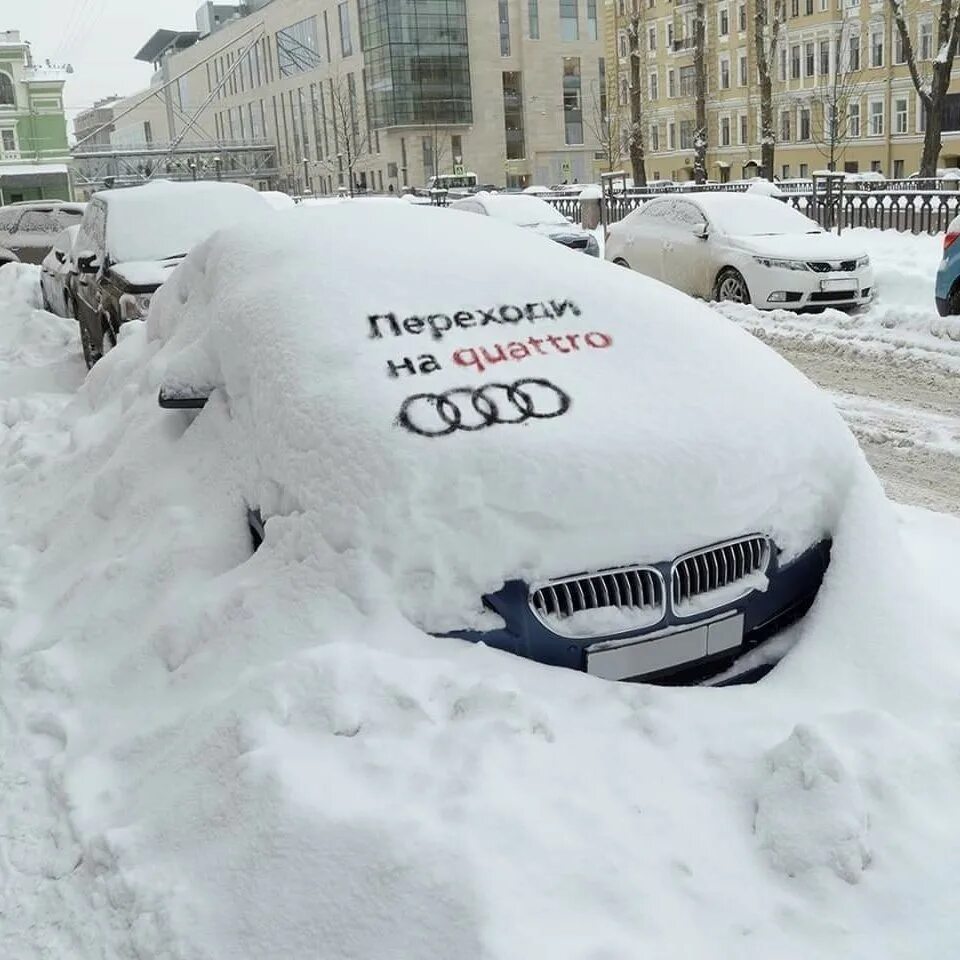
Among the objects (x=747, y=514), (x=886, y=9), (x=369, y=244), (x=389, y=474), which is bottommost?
(x=747, y=514)

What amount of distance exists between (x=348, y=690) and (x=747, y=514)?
1.35 m

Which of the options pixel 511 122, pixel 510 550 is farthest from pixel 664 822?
pixel 511 122

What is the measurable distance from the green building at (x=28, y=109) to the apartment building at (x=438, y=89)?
825cm

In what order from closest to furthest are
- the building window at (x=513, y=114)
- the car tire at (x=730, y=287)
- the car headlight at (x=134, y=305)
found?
the car headlight at (x=134, y=305), the car tire at (x=730, y=287), the building window at (x=513, y=114)

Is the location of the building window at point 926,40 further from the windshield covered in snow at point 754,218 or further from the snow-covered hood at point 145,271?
the snow-covered hood at point 145,271

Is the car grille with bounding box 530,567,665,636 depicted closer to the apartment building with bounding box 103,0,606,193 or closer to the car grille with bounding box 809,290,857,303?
the car grille with bounding box 809,290,857,303

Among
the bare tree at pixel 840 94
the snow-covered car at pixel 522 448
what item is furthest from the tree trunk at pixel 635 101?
the snow-covered car at pixel 522 448

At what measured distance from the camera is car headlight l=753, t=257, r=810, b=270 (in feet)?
41.2

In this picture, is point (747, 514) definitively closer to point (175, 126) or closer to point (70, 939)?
point (70, 939)

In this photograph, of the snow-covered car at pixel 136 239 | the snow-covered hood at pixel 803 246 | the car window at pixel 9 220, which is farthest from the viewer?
the car window at pixel 9 220

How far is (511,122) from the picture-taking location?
85250mm

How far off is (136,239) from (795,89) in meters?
50.7

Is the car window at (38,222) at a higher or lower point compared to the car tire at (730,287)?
higher

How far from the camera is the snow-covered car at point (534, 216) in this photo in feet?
64.8
